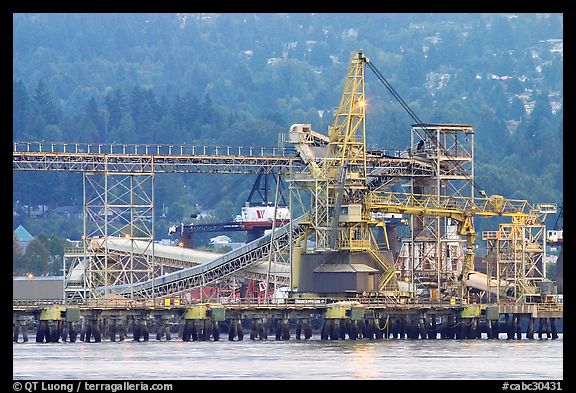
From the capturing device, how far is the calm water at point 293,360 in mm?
89500

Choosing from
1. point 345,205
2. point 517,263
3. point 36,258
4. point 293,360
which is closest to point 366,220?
point 345,205

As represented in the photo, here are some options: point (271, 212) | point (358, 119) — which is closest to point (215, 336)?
point (358, 119)

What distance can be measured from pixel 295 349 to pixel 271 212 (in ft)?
218

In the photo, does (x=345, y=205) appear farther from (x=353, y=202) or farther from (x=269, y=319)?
(x=269, y=319)

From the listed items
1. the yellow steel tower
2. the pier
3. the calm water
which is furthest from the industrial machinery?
the calm water

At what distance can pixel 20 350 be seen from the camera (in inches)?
4343

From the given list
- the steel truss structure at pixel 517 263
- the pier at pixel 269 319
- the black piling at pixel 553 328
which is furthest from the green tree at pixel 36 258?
the black piling at pixel 553 328

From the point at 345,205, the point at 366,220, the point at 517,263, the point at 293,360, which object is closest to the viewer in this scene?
the point at 293,360

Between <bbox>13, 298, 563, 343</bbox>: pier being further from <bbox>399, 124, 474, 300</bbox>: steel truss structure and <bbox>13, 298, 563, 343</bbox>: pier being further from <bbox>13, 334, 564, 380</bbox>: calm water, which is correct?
<bbox>399, 124, 474, 300</bbox>: steel truss structure

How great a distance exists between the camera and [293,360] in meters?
99.4

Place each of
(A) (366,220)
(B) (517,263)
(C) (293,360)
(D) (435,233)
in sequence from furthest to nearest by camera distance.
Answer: (D) (435,233), (B) (517,263), (A) (366,220), (C) (293,360)

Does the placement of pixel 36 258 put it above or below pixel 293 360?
above

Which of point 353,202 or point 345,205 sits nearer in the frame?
point 345,205
